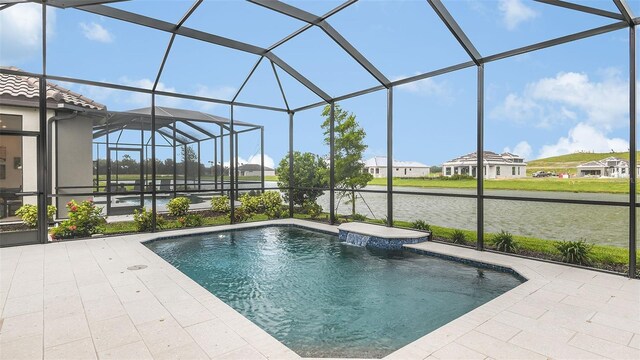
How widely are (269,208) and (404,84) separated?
19.5 ft

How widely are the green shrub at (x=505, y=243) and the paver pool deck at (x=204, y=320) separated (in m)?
0.99

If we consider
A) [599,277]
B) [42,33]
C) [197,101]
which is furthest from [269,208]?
[599,277]

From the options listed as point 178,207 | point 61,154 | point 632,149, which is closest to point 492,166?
point 632,149

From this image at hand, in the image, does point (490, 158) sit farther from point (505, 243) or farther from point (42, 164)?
point (42, 164)

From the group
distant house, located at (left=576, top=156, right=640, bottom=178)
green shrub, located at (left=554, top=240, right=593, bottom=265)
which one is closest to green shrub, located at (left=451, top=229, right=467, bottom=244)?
green shrub, located at (left=554, top=240, right=593, bottom=265)

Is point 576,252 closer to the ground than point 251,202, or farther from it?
closer to the ground

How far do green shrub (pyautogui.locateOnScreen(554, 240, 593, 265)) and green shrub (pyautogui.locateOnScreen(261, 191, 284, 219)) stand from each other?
24.8 ft

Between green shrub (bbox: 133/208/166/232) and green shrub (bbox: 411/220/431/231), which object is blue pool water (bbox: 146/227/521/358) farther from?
green shrub (bbox: 411/220/431/231)

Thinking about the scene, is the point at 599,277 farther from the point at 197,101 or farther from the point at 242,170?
the point at 242,170

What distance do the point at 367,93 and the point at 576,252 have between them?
17.7ft

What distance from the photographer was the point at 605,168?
6660mm

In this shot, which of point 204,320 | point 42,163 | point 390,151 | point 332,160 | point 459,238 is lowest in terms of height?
point 204,320

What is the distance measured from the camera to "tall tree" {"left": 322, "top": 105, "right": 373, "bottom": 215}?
10.4 metres

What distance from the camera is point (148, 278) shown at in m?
4.58
